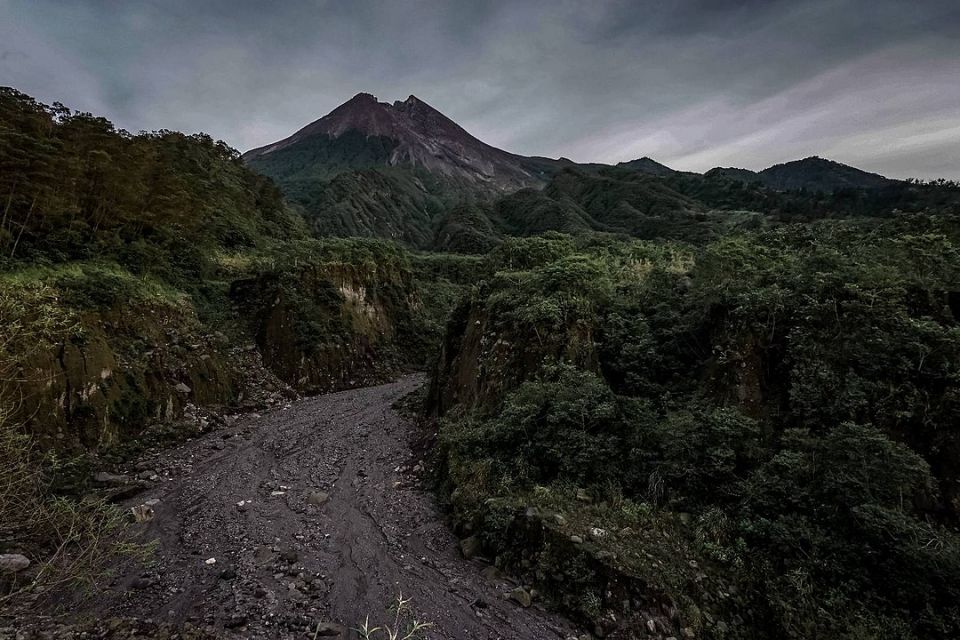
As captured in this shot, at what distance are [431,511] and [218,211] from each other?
26.3m

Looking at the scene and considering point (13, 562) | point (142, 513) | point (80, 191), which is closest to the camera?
point (13, 562)

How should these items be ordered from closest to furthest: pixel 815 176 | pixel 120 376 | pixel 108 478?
pixel 108 478 → pixel 120 376 → pixel 815 176

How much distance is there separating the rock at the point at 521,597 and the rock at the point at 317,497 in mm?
5101

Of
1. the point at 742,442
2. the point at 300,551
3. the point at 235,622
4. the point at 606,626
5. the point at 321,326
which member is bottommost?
the point at 606,626

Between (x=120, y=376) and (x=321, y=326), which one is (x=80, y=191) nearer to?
(x=120, y=376)

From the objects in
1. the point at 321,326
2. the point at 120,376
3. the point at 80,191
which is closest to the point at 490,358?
the point at 120,376

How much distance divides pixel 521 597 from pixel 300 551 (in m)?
4.19

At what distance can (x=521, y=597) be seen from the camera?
6.59m

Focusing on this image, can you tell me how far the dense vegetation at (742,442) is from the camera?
5.74 m

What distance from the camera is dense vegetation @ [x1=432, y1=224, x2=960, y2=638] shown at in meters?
5.74

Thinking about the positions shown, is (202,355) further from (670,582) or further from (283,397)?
(670,582)

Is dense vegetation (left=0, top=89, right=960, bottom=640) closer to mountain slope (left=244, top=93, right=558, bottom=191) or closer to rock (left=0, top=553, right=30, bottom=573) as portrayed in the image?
rock (left=0, top=553, right=30, bottom=573)

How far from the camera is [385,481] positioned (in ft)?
35.8

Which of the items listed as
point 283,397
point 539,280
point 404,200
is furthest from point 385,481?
point 404,200
